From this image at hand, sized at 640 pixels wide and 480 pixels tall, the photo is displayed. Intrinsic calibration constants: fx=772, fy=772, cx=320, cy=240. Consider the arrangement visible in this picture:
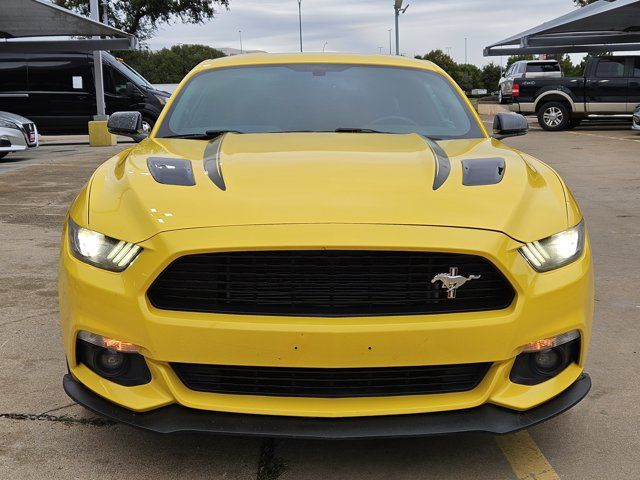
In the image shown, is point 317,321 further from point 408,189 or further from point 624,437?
point 624,437

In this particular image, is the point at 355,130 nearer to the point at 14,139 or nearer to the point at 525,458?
the point at 525,458

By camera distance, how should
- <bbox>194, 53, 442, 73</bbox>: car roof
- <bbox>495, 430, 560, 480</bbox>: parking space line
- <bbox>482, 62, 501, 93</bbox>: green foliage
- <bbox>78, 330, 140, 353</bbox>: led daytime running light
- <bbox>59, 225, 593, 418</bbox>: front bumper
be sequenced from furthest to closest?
1. <bbox>482, 62, 501, 93</bbox>: green foliage
2. <bbox>194, 53, 442, 73</bbox>: car roof
3. <bbox>495, 430, 560, 480</bbox>: parking space line
4. <bbox>78, 330, 140, 353</bbox>: led daytime running light
5. <bbox>59, 225, 593, 418</bbox>: front bumper

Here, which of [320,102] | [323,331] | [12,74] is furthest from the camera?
[12,74]

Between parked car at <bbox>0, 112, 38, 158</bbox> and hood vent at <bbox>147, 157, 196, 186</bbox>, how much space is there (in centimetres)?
1195

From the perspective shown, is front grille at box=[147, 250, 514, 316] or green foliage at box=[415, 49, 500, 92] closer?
front grille at box=[147, 250, 514, 316]

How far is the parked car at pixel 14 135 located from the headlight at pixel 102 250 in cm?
1226

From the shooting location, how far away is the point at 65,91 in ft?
66.4

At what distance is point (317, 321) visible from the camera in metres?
2.44

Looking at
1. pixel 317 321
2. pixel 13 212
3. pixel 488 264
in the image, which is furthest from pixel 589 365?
pixel 13 212

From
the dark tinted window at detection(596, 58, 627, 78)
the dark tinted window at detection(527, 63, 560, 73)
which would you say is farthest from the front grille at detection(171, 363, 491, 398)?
the dark tinted window at detection(527, 63, 560, 73)

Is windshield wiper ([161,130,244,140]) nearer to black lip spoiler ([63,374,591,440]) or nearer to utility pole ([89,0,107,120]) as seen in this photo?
black lip spoiler ([63,374,591,440])

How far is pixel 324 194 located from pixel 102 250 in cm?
78

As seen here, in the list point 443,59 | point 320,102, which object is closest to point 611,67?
point 320,102

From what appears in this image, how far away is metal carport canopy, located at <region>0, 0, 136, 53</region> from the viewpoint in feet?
55.6
